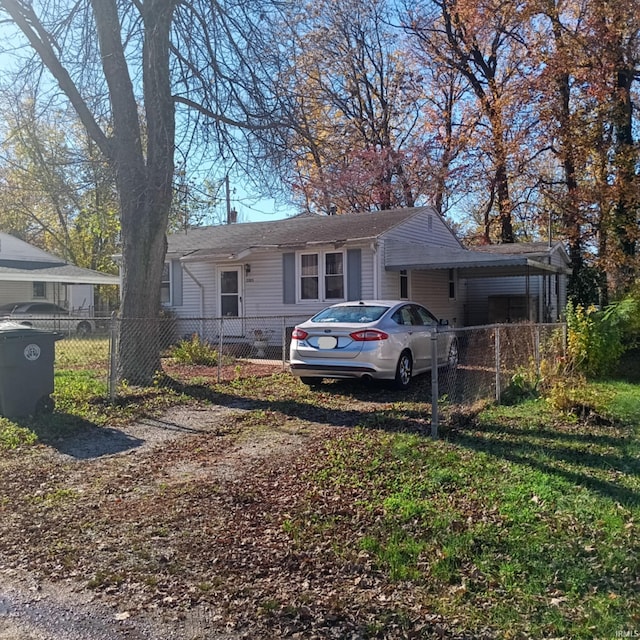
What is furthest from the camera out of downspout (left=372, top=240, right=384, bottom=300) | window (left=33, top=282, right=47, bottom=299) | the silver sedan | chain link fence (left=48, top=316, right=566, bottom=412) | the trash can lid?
window (left=33, top=282, right=47, bottom=299)

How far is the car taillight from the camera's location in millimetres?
8934

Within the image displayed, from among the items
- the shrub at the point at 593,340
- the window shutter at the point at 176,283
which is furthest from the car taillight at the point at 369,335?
the window shutter at the point at 176,283

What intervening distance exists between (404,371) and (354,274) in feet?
22.8

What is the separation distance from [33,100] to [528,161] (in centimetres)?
1963

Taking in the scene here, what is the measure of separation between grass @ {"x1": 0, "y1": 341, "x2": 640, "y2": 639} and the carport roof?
71.1 ft

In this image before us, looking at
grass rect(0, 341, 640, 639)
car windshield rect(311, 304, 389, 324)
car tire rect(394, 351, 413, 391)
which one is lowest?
grass rect(0, 341, 640, 639)

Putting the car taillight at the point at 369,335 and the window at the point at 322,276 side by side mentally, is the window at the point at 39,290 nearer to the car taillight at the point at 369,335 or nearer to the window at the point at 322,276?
the window at the point at 322,276

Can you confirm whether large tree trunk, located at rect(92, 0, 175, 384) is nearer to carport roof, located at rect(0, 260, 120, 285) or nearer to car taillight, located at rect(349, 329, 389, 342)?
car taillight, located at rect(349, 329, 389, 342)

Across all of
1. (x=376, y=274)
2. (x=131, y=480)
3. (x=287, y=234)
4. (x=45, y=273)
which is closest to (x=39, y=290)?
(x=45, y=273)

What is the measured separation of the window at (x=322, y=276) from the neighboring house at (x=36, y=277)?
15.8 m

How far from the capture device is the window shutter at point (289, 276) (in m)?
17.0

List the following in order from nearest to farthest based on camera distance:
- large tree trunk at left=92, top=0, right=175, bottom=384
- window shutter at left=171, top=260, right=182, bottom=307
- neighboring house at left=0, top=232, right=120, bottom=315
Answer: large tree trunk at left=92, top=0, right=175, bottom=384 → window shutter at left=171, top=260, right=182, bottom=307 → neighboring house at left=0, top=232, right=120, bottom=315

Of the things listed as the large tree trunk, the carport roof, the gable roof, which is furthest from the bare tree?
the carport roof

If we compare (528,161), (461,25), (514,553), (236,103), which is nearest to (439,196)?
(528,161)
